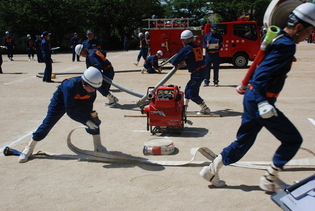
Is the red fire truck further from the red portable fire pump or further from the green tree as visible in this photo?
the green tree

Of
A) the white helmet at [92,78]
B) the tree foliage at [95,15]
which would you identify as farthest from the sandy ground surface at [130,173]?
the tree foliage at [95,15]

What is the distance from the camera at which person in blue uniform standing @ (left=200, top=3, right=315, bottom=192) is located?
126 inches

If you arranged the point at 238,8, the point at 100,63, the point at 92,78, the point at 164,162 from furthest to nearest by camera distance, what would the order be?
1. the point at 238,8
2. the point at 100,63
3. the point at 164,162
4. the point at 92,78

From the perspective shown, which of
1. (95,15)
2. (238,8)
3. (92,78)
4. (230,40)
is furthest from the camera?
(238,8)

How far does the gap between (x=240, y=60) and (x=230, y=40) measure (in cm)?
124

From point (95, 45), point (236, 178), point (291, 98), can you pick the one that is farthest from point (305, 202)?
point (95, 45)

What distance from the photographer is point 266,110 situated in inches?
125

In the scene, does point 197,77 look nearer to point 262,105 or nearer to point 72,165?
point 72,165

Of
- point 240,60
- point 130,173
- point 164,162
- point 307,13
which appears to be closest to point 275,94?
point 307,13

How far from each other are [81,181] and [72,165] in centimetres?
62

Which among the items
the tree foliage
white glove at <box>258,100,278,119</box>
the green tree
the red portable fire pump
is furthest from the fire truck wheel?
the green tree

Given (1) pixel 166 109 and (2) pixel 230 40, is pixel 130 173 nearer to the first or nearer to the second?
(1) pixel 166 109

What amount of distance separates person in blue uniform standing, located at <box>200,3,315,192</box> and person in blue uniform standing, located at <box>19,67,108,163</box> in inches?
82.6

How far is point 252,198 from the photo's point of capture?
371cm
